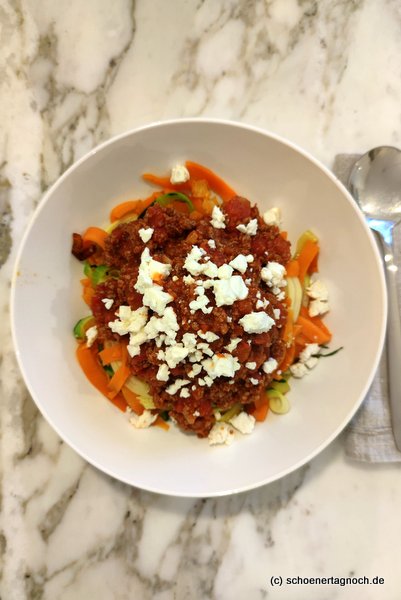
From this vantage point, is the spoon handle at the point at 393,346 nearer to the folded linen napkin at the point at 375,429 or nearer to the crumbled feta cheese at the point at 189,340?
the folded linen napkin at the point at 375,429

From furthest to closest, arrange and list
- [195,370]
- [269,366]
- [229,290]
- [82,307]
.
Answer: [82,307]
[269,366]
[195,370]
[229,290]

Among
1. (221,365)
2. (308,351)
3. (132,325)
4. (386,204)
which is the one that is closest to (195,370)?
(221,365)

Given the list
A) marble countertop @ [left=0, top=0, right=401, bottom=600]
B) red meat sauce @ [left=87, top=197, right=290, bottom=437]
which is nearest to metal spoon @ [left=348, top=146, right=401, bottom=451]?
marble countertop @ [left=0, top=0, right=401, bottom=600]

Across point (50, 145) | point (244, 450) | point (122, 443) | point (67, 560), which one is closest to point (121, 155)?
point (50, 145)

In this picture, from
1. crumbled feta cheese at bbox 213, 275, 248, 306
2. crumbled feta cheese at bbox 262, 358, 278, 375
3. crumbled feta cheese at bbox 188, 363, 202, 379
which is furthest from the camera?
crumbled feta cheese at bbox 262, 358, 278, 375

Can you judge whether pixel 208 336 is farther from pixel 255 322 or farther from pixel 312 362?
pixel 312 362

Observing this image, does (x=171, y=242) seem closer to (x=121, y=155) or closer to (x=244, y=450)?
(x=121, y=155)

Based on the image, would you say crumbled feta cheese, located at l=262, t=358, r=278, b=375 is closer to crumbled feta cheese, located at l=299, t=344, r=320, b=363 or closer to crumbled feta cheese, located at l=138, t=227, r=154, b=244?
crumbled feta cheese, located at l=299, t=344, r=320, b=363
